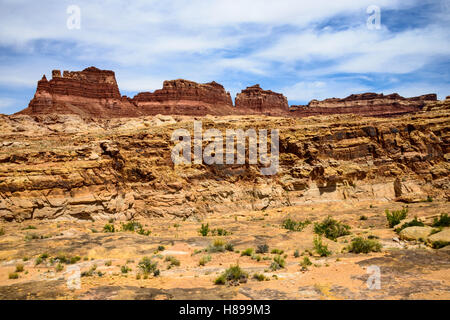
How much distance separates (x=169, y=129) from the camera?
2870 centimetres

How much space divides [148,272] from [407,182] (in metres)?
25.9

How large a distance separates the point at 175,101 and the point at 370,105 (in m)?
68.8

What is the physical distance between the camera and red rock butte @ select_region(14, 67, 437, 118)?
2751 inches

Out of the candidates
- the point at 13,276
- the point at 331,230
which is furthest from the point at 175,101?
the point at 13,276

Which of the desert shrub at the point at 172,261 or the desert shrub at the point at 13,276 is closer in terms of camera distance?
the desert shrub at the point at 13,276

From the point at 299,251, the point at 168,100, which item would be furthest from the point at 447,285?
the point at 168,100

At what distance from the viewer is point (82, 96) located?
2894 inches

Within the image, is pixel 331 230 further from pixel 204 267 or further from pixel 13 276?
pixel 13 276

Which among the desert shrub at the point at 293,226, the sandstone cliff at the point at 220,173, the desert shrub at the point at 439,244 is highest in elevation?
the sandstone cliff at the point at 220,173

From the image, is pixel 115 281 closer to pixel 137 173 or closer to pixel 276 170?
pixel 137 173

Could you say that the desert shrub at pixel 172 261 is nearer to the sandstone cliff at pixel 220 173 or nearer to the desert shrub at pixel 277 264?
the desert shrub at pixel 277 264

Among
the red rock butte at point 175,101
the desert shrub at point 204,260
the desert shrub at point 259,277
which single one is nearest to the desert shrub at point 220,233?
the desert shrub at point 204,260

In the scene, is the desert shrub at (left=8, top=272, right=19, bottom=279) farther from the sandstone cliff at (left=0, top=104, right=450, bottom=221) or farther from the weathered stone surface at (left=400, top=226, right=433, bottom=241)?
the weathered stone surface at (left=400, top=226, right=433, bottom=241)

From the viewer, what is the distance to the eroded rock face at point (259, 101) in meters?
107
